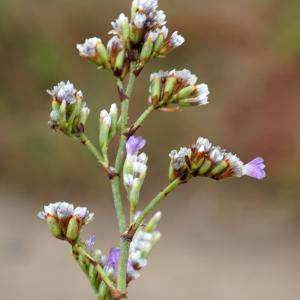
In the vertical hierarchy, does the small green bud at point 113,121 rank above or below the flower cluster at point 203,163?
above

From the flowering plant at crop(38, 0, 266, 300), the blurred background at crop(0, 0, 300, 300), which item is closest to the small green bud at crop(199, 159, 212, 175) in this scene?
the flowering plant at crop(38, 0, 266, 300)

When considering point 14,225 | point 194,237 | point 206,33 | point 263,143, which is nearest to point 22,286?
point 14,225

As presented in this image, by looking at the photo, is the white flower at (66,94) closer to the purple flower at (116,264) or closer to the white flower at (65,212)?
the white flower at (65,212)

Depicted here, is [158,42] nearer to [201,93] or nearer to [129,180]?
[201,93]

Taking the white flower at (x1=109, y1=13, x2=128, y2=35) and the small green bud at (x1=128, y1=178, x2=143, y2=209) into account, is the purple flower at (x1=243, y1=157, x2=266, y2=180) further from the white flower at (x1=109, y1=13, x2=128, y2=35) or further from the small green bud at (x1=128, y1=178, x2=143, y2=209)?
the white flower at (x1=109, y1=13, x2=128, y2=35)

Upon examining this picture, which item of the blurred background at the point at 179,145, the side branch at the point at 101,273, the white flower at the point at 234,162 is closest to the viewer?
the side branch at the point at 101,273

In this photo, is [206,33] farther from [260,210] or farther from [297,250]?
[297,250]

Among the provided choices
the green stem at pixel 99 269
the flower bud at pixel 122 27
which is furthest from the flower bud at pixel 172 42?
the green stem at pixel 99 269

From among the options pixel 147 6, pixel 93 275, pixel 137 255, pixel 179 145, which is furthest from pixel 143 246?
pixel 179 145
